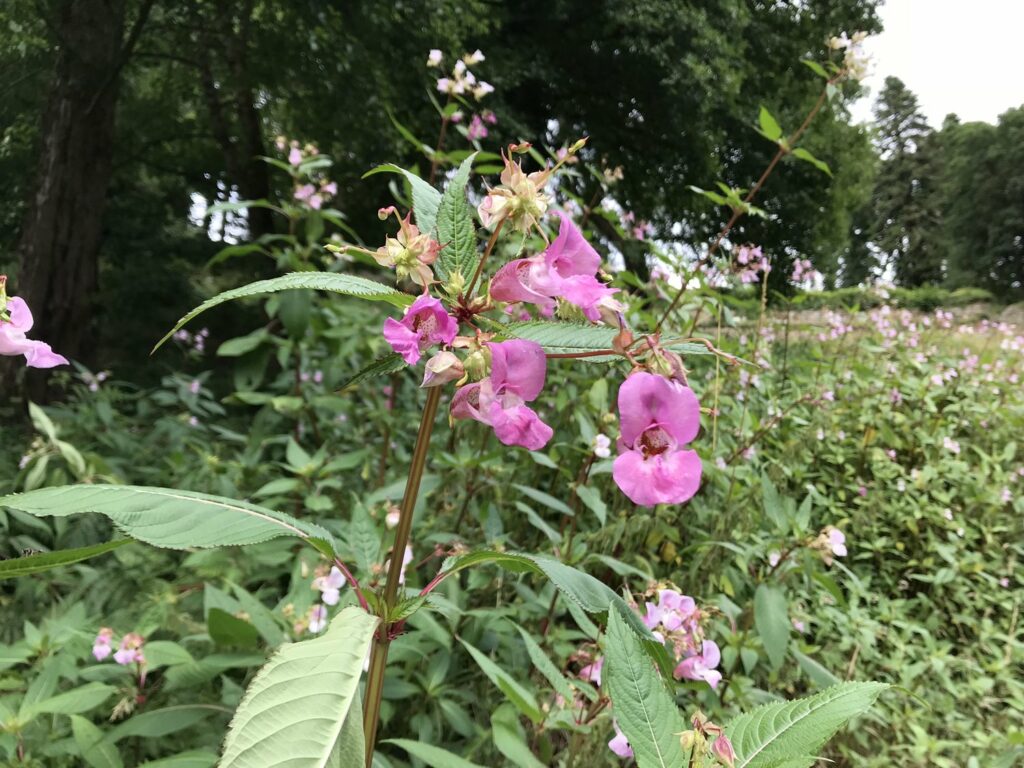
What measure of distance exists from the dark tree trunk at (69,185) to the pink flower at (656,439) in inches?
183

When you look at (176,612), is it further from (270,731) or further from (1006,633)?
(1006,633)

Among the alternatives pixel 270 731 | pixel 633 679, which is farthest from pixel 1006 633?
Answer: pixel 270 731

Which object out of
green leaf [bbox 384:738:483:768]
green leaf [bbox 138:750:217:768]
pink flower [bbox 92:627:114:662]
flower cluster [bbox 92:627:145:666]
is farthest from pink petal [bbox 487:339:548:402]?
pink flower [bbox 92:627:114:662]

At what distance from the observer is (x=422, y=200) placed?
0.69m

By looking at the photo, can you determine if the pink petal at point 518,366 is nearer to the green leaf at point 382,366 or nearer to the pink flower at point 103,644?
the green leaf at point 382,366

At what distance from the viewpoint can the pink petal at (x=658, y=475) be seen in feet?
1.63

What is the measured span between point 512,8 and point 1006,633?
9.10 m

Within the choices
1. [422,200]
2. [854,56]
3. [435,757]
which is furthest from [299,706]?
[854,56]

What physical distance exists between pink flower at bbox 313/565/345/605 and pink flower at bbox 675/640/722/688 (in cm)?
69

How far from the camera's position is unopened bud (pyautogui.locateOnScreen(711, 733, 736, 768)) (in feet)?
1.63

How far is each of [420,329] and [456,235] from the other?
122 millimetres

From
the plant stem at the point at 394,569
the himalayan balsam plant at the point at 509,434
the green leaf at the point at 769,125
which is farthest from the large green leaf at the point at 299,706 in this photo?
the green leaf at the point at 769,125

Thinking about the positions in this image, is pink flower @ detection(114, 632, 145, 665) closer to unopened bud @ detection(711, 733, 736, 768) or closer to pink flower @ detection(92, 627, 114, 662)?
pink flower @ detection(92, 627, 114, 662)

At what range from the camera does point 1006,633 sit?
2.66 metres
